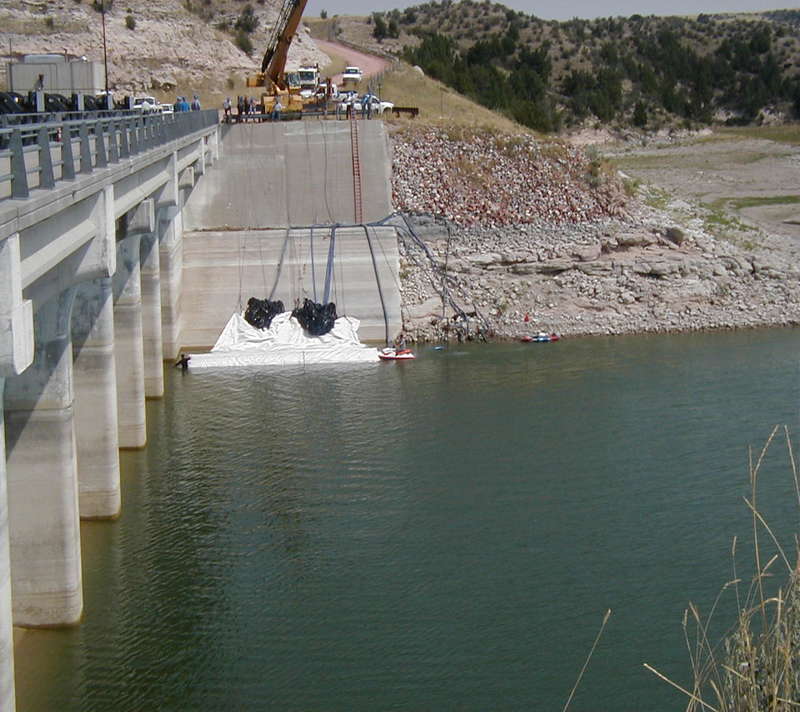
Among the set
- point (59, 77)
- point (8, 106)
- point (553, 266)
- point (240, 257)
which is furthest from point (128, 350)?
point (553, 266)

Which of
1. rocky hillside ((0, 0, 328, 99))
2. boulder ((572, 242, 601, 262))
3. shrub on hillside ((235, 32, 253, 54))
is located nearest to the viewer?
boulder ((572, 242, 601, 262))

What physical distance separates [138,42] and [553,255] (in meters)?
31.9

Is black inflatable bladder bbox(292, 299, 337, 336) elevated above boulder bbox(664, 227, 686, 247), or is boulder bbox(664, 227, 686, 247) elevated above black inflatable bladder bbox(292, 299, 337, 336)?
boulder bbox(664, 227, 686, 247)

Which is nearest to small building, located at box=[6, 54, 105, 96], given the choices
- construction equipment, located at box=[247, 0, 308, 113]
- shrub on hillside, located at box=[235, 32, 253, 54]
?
construction equipment, located at box=[247, 0, 308, 113]

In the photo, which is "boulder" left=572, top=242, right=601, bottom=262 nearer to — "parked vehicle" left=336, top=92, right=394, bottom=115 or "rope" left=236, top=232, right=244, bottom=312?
"parked vehicle" left=336, top=92, right=394, bottom=115

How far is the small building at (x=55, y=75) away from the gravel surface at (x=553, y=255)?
38.4 feet

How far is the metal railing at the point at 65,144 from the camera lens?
13.0m

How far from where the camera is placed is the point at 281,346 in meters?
35.7

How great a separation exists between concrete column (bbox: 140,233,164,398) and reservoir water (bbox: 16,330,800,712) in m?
0.81

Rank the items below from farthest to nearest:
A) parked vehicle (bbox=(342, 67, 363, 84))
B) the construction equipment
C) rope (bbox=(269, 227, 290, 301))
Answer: parked vehicle (bbox=(342, 67, 363, 84))
the construction equipment
rope (bbox=(269, 227, 290, 301))

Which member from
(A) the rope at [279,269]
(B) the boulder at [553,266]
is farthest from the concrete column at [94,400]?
(B) the boulder at [553,266]

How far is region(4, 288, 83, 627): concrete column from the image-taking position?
1683cm

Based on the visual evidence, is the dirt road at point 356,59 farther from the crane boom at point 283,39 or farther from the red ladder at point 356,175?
the red ladder at point 356,175

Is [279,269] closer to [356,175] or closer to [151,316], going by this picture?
[356,175]
